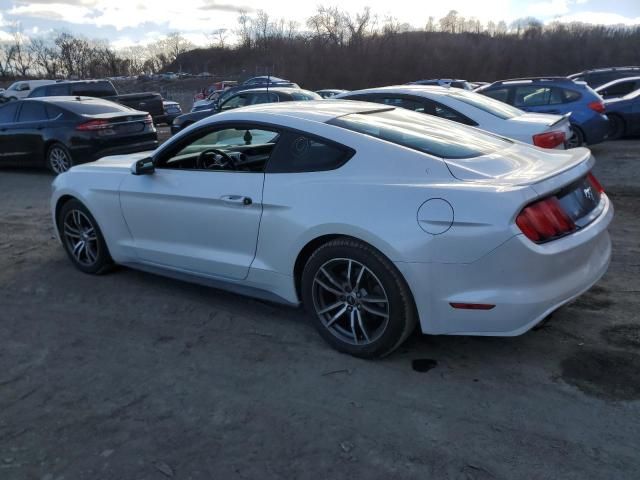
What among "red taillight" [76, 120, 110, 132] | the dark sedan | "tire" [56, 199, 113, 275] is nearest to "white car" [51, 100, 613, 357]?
"tire" [56, 199, 113, 275]

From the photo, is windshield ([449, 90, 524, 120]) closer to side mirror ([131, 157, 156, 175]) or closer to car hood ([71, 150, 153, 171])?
car hood ([71, 150, 153, 171])

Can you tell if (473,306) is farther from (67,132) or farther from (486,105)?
(67,132)

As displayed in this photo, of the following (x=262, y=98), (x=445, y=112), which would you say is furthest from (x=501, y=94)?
(x=262, y=98)

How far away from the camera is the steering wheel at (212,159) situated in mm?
4554

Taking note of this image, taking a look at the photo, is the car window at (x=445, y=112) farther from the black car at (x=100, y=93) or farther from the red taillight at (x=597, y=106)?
the black car at (x=100, y=93)

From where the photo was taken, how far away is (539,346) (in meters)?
3.64

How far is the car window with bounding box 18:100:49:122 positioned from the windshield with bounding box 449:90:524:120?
768 cm

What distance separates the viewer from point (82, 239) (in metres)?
5.30

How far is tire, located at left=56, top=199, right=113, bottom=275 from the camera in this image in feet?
16.9

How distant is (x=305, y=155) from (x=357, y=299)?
100 cm

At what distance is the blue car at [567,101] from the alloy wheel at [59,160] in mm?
8274

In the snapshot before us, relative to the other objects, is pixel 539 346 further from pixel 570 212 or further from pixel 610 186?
pixel 610 186

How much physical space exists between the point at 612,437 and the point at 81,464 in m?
2.51

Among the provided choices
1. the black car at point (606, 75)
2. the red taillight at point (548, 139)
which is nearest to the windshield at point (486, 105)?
the red taillight at point (548, 139)
